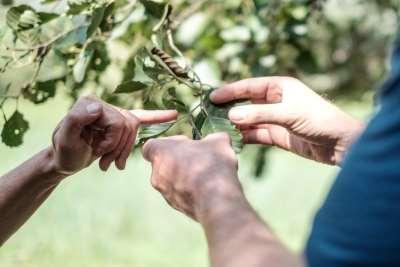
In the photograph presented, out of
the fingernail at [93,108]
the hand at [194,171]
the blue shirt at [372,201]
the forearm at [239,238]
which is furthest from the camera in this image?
the fingernail at [93,108]

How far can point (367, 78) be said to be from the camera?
26.6ft

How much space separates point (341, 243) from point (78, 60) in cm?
138

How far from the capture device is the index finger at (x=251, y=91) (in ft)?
6.01

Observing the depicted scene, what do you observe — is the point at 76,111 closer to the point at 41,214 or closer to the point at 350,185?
the point at 350,185

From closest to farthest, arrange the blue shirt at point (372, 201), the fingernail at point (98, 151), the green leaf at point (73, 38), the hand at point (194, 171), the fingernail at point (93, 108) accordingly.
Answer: the blue shirt at point (372, 201)
the hand at point (194, 171)
the fingernail at point (93, 108)
the fingernail at point (98, 151)
the green leaf at point (73, 38)

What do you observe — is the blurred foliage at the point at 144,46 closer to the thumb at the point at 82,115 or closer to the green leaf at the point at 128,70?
the green leaf at the point at 128,70

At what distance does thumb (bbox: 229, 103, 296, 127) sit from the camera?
178cm

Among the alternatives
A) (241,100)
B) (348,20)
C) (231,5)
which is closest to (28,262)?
(231,5)

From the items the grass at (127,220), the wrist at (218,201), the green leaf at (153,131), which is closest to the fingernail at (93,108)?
the green leaf at (153,131)

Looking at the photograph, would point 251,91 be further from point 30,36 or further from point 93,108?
point 30,36

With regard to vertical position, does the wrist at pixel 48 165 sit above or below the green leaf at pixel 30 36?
below

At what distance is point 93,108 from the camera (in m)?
1.71

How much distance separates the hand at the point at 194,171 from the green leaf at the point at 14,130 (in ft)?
2.23

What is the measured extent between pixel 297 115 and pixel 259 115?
0.29 feet
